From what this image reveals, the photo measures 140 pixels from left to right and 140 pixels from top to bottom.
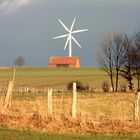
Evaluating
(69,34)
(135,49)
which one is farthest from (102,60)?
(69,34)

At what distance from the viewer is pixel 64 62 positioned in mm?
155875

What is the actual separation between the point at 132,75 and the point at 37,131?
5654 cm

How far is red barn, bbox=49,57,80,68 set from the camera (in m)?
155

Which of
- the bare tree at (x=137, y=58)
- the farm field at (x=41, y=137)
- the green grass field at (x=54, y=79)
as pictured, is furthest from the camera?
the green grass field at (x=54, y=79)

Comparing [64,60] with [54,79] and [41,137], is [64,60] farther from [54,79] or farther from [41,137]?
[41,137]

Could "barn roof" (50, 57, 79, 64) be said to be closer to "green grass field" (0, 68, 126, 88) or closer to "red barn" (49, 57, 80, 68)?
"red barn" (49, 57, 80, 68)

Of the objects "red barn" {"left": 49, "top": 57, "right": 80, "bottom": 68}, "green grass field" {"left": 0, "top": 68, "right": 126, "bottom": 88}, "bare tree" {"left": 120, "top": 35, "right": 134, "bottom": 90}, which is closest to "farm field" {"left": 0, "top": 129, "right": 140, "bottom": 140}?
"bare tree" {"left": 120, "top": 35, "right": 134, "bottom": 90}

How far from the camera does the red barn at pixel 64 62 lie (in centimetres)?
15525

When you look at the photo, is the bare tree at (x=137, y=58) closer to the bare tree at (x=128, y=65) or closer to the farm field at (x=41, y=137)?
the bare tree at (x=128, y=65)

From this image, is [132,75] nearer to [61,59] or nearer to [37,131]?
[37,131]

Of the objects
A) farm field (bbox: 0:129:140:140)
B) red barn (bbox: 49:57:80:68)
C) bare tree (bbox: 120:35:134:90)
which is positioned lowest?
farm field (bbox: 0:129:140:140)

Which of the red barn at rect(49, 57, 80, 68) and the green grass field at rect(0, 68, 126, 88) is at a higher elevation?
the red barn at rect(49, 57, 80, 68)

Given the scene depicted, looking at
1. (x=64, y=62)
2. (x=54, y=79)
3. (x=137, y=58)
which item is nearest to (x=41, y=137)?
(x=137, y=58)

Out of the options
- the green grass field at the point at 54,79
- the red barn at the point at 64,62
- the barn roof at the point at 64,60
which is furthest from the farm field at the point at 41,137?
the barn roof at the point at 64,60
